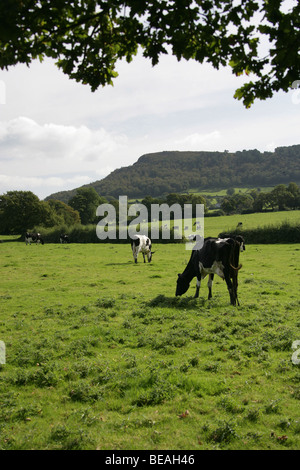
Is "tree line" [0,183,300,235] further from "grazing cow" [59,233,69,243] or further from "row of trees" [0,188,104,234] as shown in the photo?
"grazing cow" [59,233,69,243]

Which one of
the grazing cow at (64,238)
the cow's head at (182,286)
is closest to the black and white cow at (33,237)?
the grazing cow at (64,238)

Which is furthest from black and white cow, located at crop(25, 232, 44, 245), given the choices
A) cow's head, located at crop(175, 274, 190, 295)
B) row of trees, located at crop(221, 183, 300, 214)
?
row of trees, located at crop(221, 183, 300, 214)

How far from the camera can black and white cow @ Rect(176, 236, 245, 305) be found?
12391 mm

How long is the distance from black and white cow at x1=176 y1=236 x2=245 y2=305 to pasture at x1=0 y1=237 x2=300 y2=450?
696mm

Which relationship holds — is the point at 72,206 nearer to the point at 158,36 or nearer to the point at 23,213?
the point at 23,213

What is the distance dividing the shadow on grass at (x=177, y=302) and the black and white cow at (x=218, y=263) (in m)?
0.51

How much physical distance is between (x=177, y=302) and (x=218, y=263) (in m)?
2.14

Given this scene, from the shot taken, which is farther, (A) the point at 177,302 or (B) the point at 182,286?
(B) the point at 182,286

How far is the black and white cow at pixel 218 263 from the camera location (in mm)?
12391

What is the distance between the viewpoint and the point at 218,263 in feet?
42.0

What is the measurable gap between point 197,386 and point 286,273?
15186 mm

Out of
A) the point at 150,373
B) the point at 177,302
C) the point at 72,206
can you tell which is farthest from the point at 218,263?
the point at 72,206
